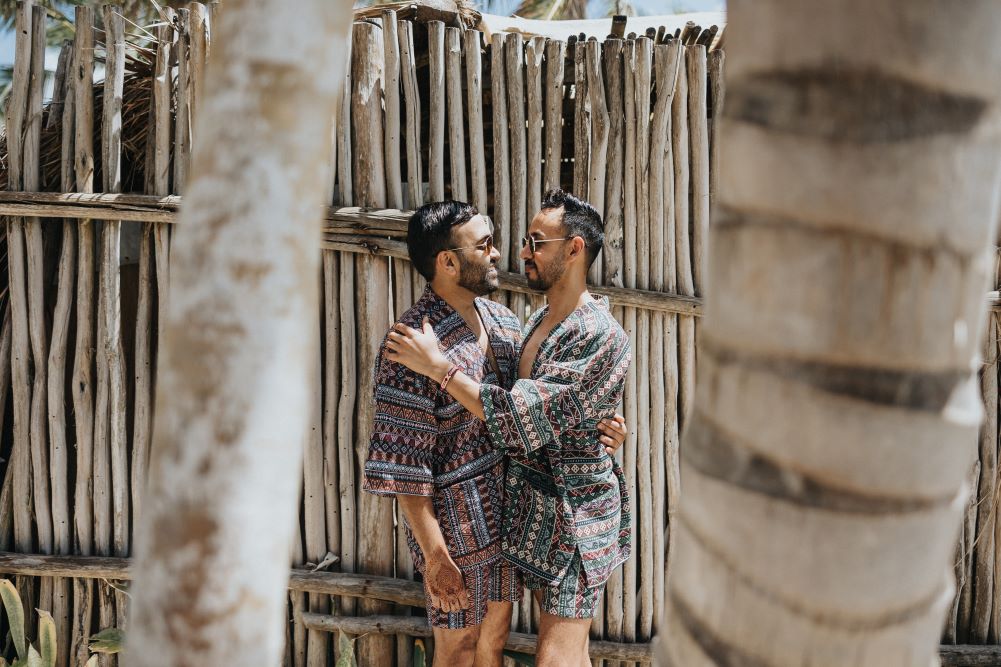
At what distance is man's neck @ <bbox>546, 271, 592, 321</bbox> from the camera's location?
3244mm

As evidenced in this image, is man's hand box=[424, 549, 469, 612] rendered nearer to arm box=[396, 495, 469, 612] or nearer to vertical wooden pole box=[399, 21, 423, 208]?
arm box=[396, 495, 469, 612]

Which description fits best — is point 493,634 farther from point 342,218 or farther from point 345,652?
point 342,218

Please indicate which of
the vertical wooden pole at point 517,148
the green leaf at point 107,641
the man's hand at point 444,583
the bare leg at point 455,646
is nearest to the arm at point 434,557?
the man's hand at point 444,583

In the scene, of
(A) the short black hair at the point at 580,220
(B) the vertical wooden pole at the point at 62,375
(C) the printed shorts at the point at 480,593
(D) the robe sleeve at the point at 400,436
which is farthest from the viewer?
(B) the vertical wooden pole at the point at 62,375

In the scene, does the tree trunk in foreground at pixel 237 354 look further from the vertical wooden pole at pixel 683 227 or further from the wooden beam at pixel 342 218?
the vertical wooden pole at pixel 683 227

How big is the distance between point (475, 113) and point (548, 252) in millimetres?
848

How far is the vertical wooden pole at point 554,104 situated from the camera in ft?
12.0

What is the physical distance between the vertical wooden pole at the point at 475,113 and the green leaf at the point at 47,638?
258 centimetres

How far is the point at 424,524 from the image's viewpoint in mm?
3061

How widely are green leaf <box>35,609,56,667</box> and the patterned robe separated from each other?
6.76 feet

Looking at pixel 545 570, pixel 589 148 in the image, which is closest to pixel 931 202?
pixel 545 570

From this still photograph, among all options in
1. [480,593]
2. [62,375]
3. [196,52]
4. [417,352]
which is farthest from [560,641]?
[196,52]

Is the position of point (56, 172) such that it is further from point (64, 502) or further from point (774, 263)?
point (774, 263)

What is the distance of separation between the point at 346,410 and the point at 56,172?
1728 millimetres
